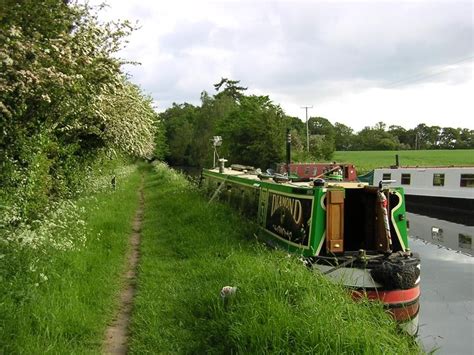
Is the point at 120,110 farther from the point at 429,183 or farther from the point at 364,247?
the point at 429,183

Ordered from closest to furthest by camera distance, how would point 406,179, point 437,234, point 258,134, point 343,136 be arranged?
1. point 437,234
2. point 406,179
3. point 258,134
4. point 343,136

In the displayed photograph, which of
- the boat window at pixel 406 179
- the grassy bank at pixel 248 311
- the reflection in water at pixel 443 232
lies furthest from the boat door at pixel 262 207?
the boat window at pixel 406 179

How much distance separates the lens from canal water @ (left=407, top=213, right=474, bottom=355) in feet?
23.1

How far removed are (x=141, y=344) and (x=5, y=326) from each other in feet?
3.99

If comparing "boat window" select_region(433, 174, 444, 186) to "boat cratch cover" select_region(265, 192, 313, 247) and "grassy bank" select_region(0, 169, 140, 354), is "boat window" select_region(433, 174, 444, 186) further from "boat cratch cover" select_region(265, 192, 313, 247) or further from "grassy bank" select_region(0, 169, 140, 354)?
"grassy bank" select_region(0, 169, 140, 354)

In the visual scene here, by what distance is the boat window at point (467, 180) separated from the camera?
2159 centimetres

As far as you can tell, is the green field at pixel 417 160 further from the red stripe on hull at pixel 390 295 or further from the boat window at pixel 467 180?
the red stripe on hull at pixel 390 295

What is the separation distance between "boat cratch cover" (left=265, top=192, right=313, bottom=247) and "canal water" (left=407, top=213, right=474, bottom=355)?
7.71ft

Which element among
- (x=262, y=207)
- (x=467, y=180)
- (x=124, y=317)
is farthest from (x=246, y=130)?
(x=124, y=317)

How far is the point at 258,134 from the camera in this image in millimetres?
38375

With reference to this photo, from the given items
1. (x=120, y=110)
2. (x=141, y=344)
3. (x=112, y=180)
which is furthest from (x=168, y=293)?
(x=112, y=180)

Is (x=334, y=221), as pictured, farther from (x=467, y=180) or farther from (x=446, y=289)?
(x=467, y=180)

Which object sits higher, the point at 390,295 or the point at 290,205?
the point at 290,205

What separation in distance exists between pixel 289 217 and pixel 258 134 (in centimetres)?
3101
